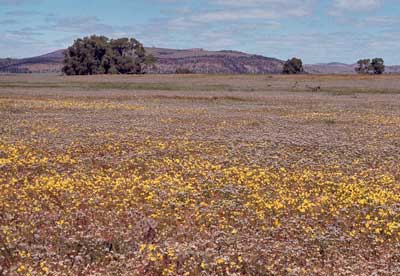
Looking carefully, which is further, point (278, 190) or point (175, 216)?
point (278, 190)

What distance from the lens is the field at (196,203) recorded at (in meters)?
9.62

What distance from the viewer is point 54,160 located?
18.1 meters

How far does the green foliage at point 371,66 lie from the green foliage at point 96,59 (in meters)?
78.9

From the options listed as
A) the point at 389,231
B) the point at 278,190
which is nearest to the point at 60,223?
the point at 278,190

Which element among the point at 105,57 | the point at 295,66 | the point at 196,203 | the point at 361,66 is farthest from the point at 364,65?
the point at 196,203

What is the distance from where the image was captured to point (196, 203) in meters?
13.5

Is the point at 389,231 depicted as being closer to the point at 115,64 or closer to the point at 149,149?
the point at 149,149

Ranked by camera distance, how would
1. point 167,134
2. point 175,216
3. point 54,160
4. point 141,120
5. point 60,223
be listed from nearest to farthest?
1. point 60,223
2. point 175,216
3. point 54,160
4. point 167,134
5. point 141,120

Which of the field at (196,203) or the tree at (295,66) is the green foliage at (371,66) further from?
the field at (196,203)

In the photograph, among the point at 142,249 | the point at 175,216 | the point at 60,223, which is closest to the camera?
the point at 142,249

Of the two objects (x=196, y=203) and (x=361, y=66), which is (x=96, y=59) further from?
(x=196, y=203)

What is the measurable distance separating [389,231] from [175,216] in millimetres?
4911

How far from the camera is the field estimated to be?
9.62 m

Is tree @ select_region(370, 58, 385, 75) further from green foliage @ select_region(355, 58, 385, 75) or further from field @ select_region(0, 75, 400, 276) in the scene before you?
field @ select_region(0, 75, 400, 276)
